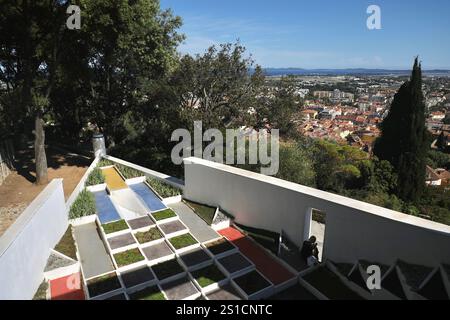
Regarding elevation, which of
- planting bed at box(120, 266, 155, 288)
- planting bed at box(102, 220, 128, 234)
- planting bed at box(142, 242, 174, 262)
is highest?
planting bed at box(102, 220, 128, 234)

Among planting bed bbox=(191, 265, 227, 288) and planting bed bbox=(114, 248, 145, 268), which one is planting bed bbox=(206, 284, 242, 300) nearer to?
planting bed bbox=(191, 265, 227, 288)

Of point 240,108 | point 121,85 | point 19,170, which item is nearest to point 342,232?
point 240,108

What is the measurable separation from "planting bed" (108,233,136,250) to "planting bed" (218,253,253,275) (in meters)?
2.01

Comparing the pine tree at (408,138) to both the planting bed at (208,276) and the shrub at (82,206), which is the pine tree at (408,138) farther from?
the shrub at (82,206)

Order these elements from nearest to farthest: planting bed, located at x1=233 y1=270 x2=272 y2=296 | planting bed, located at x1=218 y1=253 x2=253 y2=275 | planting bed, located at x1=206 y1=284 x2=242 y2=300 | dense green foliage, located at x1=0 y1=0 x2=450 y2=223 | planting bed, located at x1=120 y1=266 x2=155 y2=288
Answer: planting bed, located at x1=206 y1=284 x2=242 y2=300
planting bed, located at x1=233 y1=270 x2=272 y2=296
planting bed, located at x1=120 y1=266 x2=155 y2=288
planting bed, located at x1=218 y1=253 x2=253 y2=275
dense green foliage, located at x1=0 y1=0 x2=450 y2=223

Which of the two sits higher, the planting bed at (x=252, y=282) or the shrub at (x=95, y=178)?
the shrub at (x=95, y=178)

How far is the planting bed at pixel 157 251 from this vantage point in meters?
6.03

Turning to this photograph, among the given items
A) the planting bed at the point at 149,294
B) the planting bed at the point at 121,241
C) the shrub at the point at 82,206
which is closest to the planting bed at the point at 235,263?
the planting bed at the point at 149,294

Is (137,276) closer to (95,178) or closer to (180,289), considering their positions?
(180,289)

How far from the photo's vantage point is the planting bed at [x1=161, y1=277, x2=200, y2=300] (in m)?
4.99

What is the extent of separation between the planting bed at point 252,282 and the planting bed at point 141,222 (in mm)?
2789

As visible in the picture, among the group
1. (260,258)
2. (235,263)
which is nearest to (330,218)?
(260,258)

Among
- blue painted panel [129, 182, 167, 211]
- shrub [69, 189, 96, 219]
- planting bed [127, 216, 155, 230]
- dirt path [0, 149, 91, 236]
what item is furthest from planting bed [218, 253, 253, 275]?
dirt path [0, 149, 91, 236]

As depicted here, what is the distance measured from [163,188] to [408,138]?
24.4m
